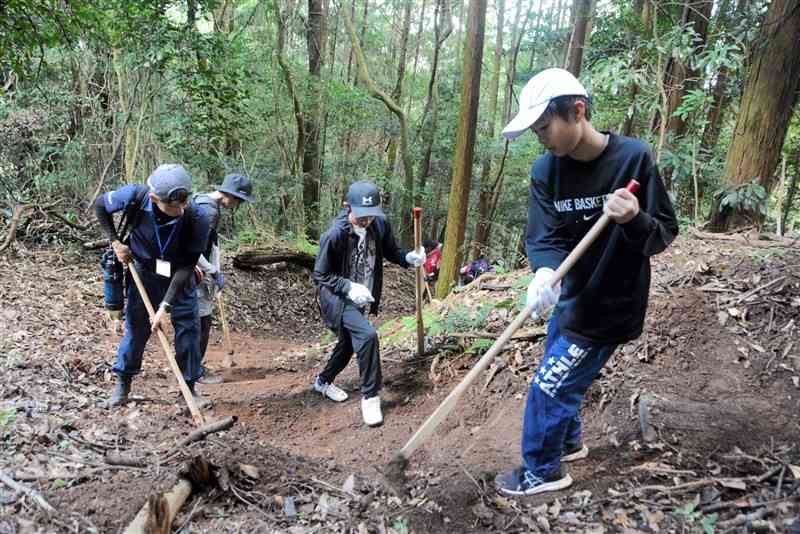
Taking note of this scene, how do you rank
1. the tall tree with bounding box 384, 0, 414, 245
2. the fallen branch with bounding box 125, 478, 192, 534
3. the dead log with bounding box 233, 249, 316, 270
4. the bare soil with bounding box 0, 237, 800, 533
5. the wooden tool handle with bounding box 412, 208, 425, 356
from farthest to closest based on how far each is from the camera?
the tall tree with bounding box 384, 0, 414, 245 → the dead log with bounding box 233, 249, 316, 270 → the wooden tool handle with bounding box 412, 208, 425, 356 → the bare soil with bounding box 0, 237, 800, 533 → the fallen branch with bounding box 125, 478, 192, 534

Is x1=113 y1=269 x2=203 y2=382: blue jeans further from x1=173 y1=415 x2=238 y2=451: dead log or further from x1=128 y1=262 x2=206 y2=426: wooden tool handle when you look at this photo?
x1=173 y1=415 x2=238 y2=451: dead log

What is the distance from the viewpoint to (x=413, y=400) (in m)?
4.87

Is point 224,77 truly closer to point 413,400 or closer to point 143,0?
point 143,0

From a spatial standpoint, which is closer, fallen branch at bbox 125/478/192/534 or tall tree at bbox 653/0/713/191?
fallen branch at bbox 125/478/192/534

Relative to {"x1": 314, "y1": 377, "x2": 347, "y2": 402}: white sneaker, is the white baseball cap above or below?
above

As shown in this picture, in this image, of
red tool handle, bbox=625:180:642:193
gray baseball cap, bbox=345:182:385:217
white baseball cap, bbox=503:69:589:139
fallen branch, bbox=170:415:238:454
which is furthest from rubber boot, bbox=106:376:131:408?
red tool handle, bbox=625:180:642:193

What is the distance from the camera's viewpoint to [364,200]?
4.39 meters

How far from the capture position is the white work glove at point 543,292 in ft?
9.02

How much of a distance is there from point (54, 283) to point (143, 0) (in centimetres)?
454

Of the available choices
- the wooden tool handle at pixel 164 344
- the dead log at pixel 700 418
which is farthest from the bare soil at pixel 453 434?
the wooden tool handle at pixel 164 344

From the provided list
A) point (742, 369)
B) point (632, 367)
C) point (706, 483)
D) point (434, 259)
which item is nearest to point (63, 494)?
point (706, 483)

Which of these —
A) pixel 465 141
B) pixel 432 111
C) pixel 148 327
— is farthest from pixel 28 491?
pixel 432 111

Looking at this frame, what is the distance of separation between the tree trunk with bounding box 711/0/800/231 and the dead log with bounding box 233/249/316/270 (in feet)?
27.9

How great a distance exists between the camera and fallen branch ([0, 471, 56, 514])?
261cm
